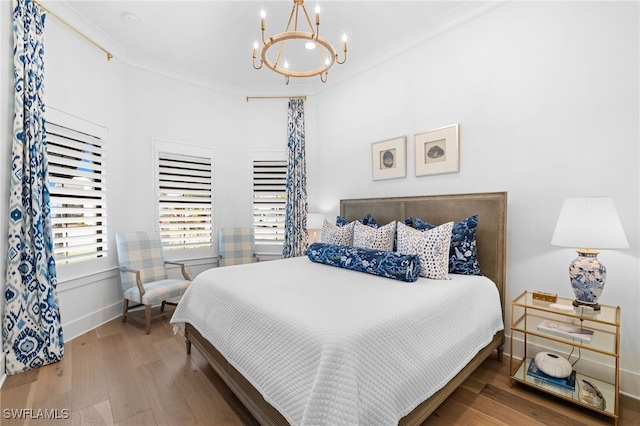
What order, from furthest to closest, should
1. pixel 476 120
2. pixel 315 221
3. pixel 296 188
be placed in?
pixel 296 188 → pixel 315 221 → pixel 476 120

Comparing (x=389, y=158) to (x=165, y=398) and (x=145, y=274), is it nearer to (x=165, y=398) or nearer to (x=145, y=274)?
(x=165, y=398)

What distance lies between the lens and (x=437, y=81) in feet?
9.93

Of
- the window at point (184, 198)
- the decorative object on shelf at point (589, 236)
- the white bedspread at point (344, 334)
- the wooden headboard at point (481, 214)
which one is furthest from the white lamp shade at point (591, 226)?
the window at point (184, 198)

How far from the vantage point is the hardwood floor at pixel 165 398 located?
1.76 meters

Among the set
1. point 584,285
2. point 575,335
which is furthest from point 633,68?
point 575,335

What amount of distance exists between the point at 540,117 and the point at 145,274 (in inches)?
171

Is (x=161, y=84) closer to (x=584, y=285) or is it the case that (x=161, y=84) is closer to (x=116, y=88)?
(x=116, y=88)

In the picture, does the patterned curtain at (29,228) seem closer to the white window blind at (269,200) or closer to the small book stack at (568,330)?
the white window blind at (269,200)

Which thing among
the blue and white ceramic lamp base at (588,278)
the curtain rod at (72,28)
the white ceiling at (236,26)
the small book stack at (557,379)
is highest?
the white ceiling at (236,26)

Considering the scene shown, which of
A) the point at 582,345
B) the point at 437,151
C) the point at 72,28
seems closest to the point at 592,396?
the point at 582,345

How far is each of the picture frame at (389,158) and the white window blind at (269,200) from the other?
158 centimetres

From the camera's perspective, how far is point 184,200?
4.12 m

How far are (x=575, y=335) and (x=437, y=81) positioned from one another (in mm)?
2504

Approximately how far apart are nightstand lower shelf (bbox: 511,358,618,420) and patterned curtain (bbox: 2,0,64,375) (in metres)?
3.71
